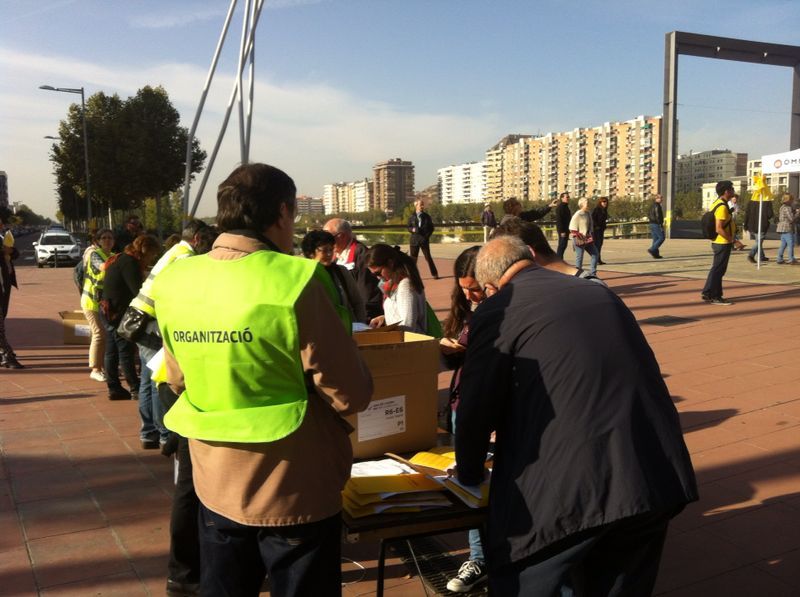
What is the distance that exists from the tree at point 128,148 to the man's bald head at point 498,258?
45.4m

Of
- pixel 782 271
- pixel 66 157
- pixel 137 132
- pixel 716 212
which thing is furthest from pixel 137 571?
pixel 66 157

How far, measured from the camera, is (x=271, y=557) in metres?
1.98

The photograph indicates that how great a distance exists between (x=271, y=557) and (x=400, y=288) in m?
2.71

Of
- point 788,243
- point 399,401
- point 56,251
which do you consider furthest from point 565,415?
point 56,251

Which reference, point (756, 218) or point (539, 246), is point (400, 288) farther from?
point (756, 218)

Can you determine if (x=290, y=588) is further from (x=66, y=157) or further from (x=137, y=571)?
(x=66, y=157)

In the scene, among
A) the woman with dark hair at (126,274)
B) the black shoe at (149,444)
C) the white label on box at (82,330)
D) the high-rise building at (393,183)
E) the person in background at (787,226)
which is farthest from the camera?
the high-rise building at (393,183)

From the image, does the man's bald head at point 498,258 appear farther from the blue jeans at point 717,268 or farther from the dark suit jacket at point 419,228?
the dark suit jacket at point 419,228

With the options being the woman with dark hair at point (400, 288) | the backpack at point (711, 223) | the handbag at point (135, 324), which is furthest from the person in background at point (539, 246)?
the backpack at point (711, 223)

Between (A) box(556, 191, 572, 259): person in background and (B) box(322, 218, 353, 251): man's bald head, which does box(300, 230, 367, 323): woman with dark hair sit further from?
(A) box(556, 191, 572, 259): person in background

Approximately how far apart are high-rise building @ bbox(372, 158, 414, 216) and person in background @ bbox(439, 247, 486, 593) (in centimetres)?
16100

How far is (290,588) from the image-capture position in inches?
76.4

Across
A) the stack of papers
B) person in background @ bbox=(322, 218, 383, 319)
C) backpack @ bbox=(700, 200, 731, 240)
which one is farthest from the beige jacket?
backpack @ bbox=(700, 200, 731, 240)

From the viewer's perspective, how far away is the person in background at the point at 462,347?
2.91m
